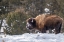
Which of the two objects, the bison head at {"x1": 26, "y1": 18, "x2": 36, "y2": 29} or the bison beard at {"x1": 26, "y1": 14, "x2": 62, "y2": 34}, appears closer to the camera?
the bison beard at {"x1": 26, "y1": 14, "x2": 62, "y2": 34}

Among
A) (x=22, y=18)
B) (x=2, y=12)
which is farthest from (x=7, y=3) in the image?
(x=22, y=18)

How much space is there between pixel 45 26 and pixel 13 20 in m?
7.44

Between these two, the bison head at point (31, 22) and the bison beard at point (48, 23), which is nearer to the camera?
the bison beard at point (48, 23)

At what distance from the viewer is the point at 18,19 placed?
17203 mm

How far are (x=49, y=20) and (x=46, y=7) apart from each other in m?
15.1

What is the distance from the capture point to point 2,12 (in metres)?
25.8

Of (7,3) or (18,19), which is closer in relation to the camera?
(18,19)

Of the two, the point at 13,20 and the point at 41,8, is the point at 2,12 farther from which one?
the point at 13,20

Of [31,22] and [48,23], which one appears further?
[31,22]

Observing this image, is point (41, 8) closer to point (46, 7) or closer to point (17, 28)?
point (46, 7)

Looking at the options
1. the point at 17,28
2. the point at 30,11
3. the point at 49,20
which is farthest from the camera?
the point at 30,11

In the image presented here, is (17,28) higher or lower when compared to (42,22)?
lower

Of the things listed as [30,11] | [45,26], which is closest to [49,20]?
[45,26]

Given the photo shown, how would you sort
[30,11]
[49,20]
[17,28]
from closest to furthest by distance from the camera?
[49,20] → [17,28] → [30,11]
